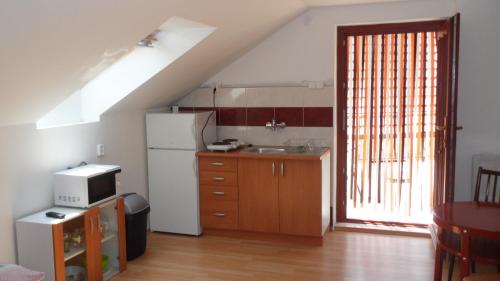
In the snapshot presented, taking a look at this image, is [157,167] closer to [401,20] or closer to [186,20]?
[186,20]

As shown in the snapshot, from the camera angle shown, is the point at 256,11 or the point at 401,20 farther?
the point at 401,20

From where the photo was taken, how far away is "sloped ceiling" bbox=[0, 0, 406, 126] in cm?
238

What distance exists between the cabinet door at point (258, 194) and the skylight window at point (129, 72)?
122 cm

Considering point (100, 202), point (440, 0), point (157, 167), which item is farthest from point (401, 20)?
point (100, 202)

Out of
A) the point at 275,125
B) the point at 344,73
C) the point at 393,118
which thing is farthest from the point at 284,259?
the point at 344,73

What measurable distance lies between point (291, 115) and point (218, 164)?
37.1 inches

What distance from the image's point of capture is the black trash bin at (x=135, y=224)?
162 inches

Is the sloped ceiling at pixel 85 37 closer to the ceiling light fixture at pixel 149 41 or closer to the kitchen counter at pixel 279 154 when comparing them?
the ceiling light fixture at pixel 149 41

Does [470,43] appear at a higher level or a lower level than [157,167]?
higher

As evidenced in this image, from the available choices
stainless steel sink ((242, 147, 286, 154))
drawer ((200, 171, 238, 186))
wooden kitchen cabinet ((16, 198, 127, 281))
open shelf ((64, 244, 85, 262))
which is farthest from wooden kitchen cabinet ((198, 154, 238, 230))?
open shelf ((64, 244, 85, 262))

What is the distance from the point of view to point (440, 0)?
4461 mm

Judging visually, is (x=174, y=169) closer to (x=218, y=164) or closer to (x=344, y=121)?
(x=218, y=164)

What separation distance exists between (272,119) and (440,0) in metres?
1.97

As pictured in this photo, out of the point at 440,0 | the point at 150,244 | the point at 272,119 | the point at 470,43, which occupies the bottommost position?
the point at 150,244
